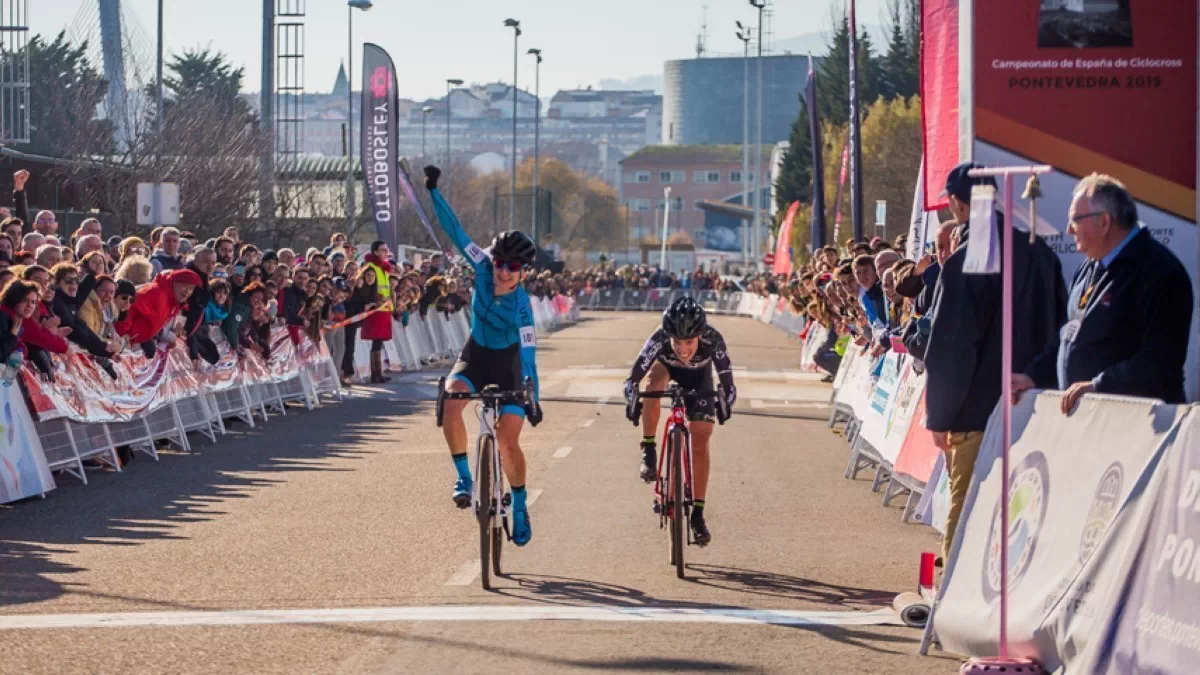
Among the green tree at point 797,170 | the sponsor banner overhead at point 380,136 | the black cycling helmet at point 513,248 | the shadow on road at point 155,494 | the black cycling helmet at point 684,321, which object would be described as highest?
the green tree at point 797,170

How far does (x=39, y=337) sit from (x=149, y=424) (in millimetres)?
2908

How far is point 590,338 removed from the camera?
170ft

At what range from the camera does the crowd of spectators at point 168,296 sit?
15.9 m

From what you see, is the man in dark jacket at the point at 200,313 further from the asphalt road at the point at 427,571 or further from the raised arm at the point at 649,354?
the raised arm at the point at 649,354

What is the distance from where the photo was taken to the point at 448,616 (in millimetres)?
9211

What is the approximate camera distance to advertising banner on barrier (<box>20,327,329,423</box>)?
15.8m

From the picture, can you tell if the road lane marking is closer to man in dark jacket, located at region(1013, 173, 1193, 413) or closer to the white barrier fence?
man in dark jacket, located at region(1013, 173, 1193, 413)

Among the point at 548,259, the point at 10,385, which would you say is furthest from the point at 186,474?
the point at 548,259

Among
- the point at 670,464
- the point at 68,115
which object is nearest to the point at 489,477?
the point at 670,464

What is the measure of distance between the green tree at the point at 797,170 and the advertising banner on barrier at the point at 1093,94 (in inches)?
3055

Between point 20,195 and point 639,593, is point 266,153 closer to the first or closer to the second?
point 20,195

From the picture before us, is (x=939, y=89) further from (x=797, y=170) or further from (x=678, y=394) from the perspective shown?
(x=797, y=170)

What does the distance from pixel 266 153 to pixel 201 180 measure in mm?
3489

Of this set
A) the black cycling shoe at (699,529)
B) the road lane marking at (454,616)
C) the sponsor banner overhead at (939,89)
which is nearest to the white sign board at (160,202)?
the sponsor banner overhead at (939,89)
